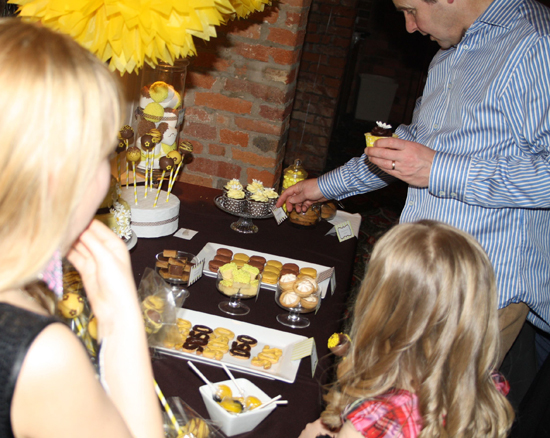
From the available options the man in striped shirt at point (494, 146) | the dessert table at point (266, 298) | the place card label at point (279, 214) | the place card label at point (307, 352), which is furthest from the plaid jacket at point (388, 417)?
the place card label at point (279, 214)

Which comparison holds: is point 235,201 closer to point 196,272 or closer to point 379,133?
point 196,272

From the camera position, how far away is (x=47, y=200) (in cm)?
69

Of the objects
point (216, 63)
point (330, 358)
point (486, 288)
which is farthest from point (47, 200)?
point (216, 63)

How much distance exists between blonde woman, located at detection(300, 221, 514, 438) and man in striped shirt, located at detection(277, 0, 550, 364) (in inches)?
21.3

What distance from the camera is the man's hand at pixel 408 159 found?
166 cm

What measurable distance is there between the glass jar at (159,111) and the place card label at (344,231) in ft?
2.47

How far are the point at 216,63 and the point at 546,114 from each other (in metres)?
1.58

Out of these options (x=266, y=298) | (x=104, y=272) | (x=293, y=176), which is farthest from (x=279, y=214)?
(x=104, y=272)

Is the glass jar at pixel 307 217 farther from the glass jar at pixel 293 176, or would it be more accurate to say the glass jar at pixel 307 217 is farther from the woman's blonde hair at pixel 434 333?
the woman's blonde hair at pixel 434 333

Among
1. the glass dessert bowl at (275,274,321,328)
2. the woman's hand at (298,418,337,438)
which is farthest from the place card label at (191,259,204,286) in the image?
the woman's hand at (298,418,337,438)

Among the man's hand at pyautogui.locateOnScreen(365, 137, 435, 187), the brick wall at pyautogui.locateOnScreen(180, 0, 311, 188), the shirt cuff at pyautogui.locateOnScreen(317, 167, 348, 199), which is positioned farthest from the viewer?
the brick wall at pyautogui.locateOnScreen(180, 0, 311, 188)

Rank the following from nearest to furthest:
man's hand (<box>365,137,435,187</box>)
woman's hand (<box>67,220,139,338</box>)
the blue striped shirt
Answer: woman's hand (<box>67,220,139,338</box>), the blue striped shirt, man's hand (<box>365,137,435,187</box>)

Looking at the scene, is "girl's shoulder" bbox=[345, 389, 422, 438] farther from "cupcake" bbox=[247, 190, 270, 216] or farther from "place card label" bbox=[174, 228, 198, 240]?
"cupcake" bbox=[247, 190, 270, 216]

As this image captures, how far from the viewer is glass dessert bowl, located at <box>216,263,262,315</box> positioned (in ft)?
5.29
